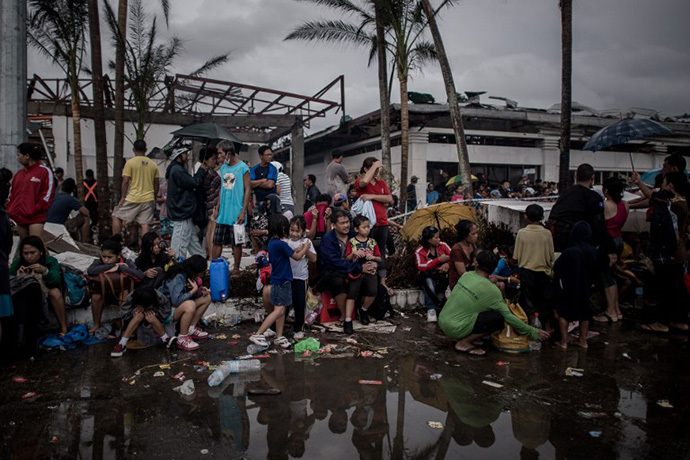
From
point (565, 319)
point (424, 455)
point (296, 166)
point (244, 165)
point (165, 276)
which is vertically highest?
point (296, 166)

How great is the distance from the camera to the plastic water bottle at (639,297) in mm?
7090

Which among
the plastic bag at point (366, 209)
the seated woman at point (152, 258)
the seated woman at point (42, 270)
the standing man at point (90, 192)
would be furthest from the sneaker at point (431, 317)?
the standing man at point (90, 192)

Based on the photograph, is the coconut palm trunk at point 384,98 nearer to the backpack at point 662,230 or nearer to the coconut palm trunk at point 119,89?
the coconut palm trunk at point 119,89

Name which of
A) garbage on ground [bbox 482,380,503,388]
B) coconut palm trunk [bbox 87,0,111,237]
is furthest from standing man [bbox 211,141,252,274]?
coconut palm trunk [bbox 87,0,111,237]

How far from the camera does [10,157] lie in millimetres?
6137

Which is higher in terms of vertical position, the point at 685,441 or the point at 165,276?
the point at 165,276

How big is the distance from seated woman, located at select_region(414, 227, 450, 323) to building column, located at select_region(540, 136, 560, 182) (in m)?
16.1

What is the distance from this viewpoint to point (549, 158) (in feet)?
68.4

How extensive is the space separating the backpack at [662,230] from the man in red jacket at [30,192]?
7.48 metres

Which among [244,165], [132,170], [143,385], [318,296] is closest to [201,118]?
[132,170]

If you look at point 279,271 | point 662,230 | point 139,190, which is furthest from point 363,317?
point 139,190

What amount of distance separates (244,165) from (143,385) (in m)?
3.55

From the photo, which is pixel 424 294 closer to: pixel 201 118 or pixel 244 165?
pixel 244 165

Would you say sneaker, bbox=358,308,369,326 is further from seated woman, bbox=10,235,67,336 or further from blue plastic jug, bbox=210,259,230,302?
seated woman, bbox=10,235,67,336
